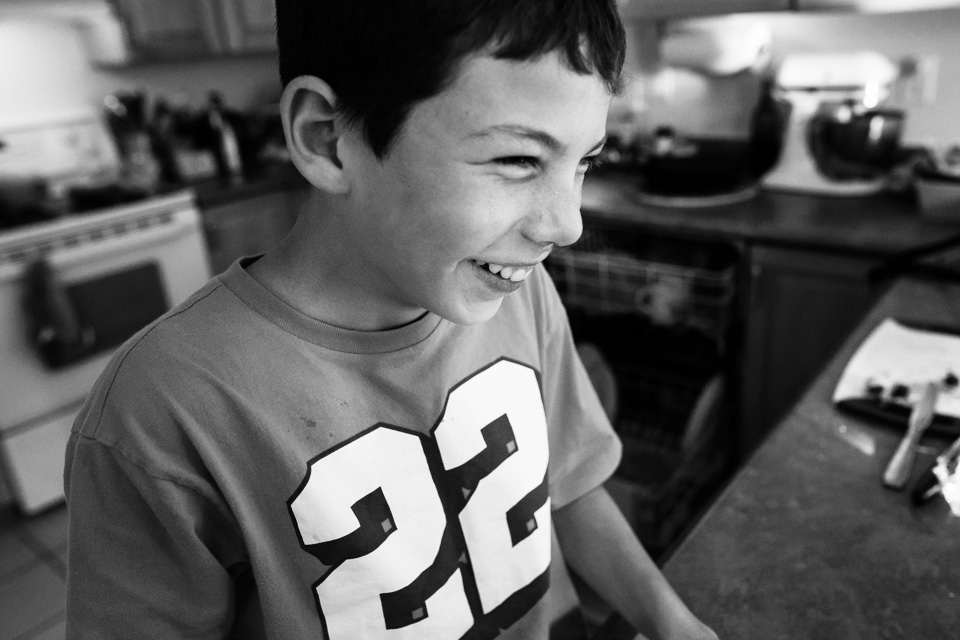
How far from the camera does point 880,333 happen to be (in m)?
1.17

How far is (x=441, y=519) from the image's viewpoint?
0.72 m

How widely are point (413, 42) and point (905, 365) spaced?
0.90m

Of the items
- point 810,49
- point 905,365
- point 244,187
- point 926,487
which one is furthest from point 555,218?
point 244,187

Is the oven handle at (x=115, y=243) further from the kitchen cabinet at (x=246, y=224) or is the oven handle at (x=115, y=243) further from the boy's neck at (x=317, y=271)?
the boy's neck at (x=317, y=271)

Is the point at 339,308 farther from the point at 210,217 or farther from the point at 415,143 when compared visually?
the point at 210,217

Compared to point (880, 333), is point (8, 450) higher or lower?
lower

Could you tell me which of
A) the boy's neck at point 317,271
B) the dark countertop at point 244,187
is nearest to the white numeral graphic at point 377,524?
the boy's neck at point 317,271

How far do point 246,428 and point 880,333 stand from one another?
996 millimetres

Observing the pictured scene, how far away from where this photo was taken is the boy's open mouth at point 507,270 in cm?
61

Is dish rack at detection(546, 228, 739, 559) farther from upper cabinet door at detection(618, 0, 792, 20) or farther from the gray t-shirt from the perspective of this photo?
the gray t-shirt

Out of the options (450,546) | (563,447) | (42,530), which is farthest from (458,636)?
(42,530)

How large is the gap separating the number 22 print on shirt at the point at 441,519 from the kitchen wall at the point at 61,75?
2787 millimetres

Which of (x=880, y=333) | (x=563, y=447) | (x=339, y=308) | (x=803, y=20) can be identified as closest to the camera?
(x=339, y=308)

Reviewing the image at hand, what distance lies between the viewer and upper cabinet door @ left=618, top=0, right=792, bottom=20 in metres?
2.00
